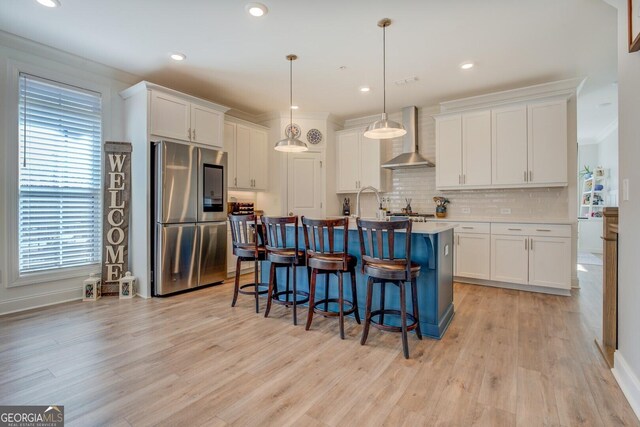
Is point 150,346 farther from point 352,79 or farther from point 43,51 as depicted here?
point 352,79

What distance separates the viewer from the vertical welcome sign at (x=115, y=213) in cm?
383

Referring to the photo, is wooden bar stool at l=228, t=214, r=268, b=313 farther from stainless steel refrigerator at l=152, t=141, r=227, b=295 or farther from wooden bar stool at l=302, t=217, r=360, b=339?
stainless steel refrigerator at l=152, t=141, r=227, b=295

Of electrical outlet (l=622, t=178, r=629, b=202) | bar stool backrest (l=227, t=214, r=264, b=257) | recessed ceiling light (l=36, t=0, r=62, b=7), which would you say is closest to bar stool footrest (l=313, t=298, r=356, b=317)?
bar stool backrest (l=227, t=214, r=264, b=257)

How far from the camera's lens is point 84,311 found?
3.26 m

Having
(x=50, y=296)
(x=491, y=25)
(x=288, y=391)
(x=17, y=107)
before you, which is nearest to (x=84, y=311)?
(x=50, y=296)

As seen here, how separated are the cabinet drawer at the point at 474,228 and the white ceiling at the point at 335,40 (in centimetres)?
192

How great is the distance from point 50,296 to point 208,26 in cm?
339

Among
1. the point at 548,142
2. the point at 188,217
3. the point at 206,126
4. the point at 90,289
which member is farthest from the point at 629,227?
the point at 90,289

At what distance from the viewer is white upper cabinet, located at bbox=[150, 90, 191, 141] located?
12.4 ft

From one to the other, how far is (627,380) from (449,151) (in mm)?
3475

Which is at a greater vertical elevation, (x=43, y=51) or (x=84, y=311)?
(x=43, y=51)

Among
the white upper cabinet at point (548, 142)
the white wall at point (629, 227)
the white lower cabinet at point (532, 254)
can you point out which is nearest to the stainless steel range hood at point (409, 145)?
the white upper cabinet at point (548, 142)

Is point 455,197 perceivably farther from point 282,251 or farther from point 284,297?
point 282,251

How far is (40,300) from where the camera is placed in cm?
340
